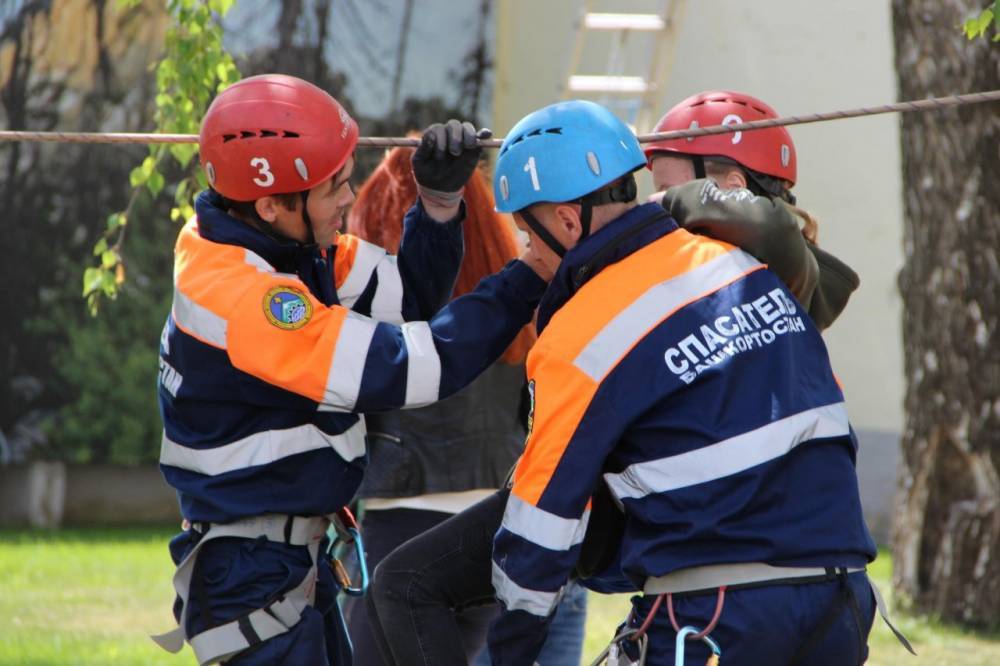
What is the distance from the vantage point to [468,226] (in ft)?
14.8

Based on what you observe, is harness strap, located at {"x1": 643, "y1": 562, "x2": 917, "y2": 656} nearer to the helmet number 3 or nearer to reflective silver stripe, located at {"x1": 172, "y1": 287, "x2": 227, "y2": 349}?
reflective silver stripe, located at {"x1": 172, "y1": 287, "x2": 227, "y2": 349}

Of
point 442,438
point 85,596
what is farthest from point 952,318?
point 85,596

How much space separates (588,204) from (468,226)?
1.35 meters

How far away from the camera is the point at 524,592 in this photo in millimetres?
3020

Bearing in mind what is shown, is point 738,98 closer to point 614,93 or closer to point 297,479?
point 297,479

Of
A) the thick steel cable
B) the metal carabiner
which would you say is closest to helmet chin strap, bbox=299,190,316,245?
the thick steel cable

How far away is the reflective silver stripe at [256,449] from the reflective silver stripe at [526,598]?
73 cm

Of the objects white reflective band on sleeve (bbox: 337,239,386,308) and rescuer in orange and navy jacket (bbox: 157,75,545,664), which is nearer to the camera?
rescuer in orange and navy jacket (bbox: 157,75,545,664)

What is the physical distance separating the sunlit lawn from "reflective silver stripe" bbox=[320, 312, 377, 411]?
387 cm

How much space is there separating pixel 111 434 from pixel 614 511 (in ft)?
27.8

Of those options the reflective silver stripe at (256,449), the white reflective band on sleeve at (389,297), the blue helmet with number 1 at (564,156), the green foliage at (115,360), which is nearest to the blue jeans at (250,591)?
the reflective silver stripe at (256,449)

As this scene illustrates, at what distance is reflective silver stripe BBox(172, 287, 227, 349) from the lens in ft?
11.3

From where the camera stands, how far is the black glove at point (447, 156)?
143 inches

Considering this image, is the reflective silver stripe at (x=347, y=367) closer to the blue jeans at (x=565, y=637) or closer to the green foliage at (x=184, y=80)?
the blue jeans at (x=565, y=637)
